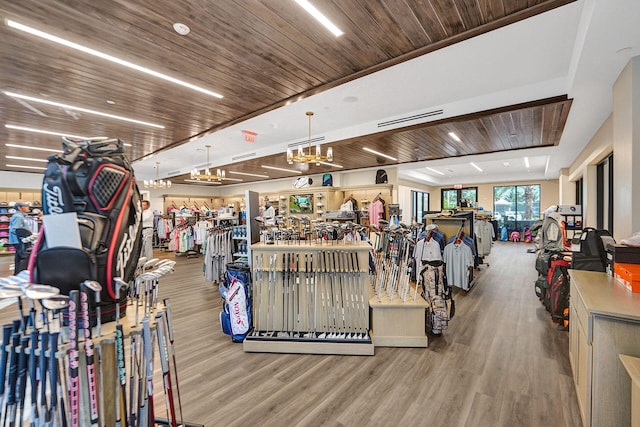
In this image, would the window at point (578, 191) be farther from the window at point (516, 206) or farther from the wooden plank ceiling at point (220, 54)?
the window at point (516, 206)

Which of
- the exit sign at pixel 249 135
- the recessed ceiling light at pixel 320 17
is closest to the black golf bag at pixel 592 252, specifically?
the recessed ceiling light at pixel 320 17

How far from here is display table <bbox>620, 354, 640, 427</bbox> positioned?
1378mm

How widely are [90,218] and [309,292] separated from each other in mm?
2367

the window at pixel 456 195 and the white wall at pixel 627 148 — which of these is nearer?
the white wall at pixel 627 148

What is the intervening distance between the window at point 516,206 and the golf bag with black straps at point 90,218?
16725 mm

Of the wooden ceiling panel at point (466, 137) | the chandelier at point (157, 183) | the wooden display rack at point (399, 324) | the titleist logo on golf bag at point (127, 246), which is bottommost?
the wooden display rack at point (399, 324)

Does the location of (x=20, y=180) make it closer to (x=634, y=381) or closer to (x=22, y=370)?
(x=22, y=370)

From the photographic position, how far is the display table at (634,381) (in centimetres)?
138

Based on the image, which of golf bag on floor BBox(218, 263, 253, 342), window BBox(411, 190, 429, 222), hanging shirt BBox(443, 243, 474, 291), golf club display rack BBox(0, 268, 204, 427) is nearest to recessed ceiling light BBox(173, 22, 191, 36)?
golf club display rack BBox(0, 268, 204, 427)

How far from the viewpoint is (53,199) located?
122cm

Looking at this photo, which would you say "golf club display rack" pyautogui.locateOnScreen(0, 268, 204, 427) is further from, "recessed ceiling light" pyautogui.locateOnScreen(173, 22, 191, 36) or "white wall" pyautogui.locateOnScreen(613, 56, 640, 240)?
"white wall" pyautogui.locateOnScreen(613, 56, 640, 240)

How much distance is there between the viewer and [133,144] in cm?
718

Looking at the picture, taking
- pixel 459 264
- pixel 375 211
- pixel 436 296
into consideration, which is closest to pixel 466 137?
pixel 459 264

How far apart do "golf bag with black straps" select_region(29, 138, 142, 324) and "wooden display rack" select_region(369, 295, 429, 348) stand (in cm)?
250
